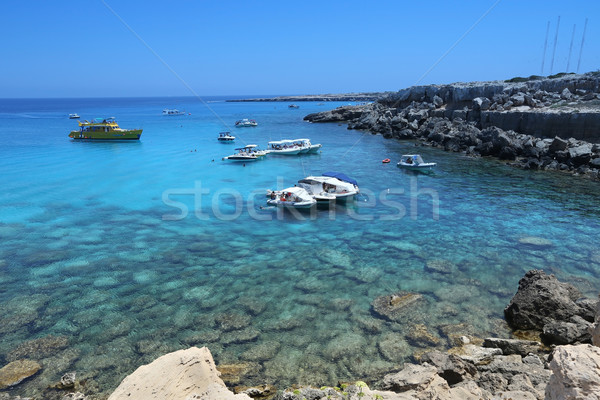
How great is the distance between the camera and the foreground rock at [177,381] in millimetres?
6567

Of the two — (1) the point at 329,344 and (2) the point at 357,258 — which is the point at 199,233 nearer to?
(2) the point at 357,258

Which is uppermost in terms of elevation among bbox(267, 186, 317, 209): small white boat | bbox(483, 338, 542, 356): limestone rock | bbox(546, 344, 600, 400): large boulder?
bbox(546, 344, 600, 400): large boulder

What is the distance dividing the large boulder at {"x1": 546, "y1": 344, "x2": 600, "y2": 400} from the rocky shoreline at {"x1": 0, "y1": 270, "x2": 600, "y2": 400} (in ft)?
0.04

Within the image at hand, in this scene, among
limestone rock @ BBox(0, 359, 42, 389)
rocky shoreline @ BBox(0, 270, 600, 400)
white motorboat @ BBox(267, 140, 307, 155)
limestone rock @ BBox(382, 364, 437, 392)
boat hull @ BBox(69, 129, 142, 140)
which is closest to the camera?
rocky shoreline @ BBox(0, 270, 600, 400)

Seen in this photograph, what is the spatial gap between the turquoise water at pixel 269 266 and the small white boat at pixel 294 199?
81 cm

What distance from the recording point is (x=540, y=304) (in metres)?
13.5

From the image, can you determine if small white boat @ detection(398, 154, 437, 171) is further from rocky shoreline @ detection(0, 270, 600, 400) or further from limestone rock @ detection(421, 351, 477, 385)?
limestone rock @ detection(421, 351, 477, 385)

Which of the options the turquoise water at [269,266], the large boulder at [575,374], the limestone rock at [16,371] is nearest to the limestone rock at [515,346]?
the turquoise water at [269,266]

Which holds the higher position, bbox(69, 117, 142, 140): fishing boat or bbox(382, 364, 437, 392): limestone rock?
bbox(69, 117, 142, 140): fishing boat

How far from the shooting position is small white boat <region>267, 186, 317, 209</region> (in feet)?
88.8

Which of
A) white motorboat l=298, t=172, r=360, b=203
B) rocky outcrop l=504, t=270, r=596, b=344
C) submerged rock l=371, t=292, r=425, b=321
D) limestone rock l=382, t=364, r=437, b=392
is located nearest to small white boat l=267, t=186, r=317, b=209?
white motorboat l=298, t=172, r=360, b=203

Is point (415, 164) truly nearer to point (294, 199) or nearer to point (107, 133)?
point (294, 199)

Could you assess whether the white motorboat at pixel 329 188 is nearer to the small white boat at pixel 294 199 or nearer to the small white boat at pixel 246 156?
the small white boat at pixel 294 199

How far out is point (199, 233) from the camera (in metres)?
23.8
